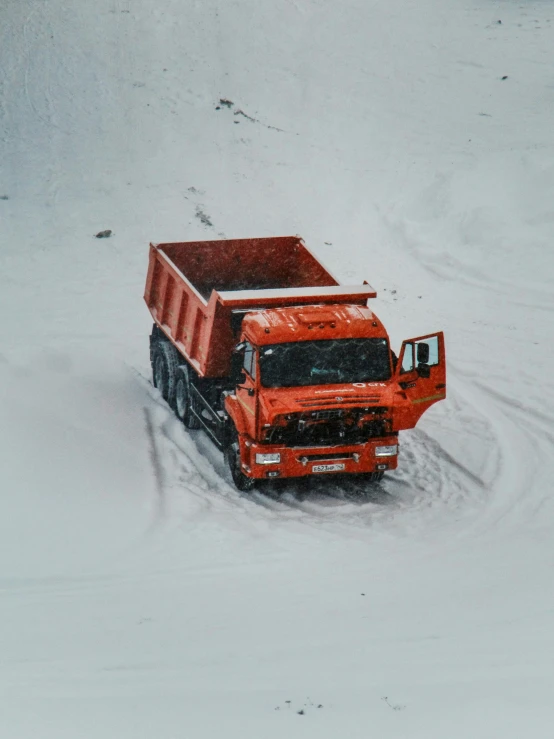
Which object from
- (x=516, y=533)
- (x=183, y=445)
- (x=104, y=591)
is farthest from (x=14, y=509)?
(x=516, y=533)

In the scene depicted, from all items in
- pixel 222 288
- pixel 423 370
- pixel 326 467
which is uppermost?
pixel 423 370

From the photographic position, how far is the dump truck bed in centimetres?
1322

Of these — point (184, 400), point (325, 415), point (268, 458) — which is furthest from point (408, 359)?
point (184, 400)

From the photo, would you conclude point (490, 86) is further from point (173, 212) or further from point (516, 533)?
point (516, 533)

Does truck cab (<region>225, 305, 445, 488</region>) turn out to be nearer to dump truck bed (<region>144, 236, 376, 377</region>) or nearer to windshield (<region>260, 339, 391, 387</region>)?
windshield (<region>260, 339, 391, 387</region>)

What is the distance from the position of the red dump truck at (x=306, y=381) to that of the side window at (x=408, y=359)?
0.01 m

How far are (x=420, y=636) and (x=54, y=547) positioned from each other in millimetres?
4289

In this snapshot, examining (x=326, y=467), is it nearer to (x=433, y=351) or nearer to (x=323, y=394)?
(x=323, y=394)

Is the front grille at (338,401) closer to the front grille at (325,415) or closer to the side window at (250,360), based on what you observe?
the front grille at (325,415)

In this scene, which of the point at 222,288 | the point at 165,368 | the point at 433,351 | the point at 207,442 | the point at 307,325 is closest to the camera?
the point at 433,351

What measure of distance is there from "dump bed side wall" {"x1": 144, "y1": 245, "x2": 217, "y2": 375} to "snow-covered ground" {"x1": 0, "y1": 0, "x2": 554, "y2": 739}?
128 centimetres

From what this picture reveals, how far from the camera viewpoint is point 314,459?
12.0 m

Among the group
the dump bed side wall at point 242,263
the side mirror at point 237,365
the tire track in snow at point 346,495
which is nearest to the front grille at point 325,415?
the tire track in snow at point 346,495

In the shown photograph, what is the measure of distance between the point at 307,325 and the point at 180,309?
2.90 meters
